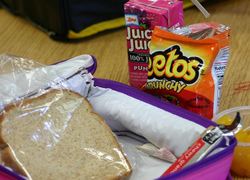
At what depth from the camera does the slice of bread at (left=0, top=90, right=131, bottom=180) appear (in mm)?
631

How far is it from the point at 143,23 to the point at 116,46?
266mm

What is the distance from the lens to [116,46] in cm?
108

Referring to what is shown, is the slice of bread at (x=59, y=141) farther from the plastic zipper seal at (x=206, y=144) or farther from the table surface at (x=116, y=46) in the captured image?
the table surface at (x=116, y=46)

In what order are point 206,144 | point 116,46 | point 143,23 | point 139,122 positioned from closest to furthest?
1. point 206,144
2. point 139,122
3. point 143,23
4. point 116,46

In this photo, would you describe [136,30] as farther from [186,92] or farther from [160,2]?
[186,92]

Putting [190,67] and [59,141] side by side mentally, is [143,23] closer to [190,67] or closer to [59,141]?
[190,67]

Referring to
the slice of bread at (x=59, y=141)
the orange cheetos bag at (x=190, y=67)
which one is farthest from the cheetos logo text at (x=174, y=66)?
the slice of bread at (x=59, y=141)

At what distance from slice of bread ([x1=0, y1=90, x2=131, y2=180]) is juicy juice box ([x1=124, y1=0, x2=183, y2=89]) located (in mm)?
161

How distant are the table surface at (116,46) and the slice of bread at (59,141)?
249 mm

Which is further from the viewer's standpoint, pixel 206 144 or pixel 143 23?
pixel 143 23

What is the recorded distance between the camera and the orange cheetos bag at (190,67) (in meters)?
0.72

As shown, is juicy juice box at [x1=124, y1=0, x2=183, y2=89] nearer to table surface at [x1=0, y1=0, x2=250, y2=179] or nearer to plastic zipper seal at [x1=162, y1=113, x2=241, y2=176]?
table surface at [x1=0, y1=0, x2=250, y2=179]

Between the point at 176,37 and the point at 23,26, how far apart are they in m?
0.57

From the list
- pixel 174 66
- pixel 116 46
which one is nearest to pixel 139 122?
pixel 174 66
